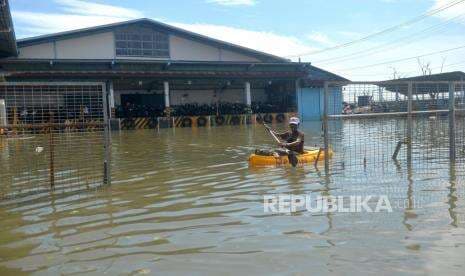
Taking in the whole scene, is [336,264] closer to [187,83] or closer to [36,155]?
[36,155]

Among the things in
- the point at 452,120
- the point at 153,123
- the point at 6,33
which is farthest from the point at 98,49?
the point at 452,120

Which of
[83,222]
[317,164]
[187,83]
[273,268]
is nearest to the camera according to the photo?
[273,268]

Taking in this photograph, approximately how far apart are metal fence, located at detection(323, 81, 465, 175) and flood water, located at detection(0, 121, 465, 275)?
982mm

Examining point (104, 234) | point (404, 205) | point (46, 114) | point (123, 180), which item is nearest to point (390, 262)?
point (404, 205)

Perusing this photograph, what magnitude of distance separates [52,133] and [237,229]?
13.6ft

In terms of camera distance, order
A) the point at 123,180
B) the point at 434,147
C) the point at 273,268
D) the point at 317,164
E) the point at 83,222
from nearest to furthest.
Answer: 1. the point at 273,268
2. the point at 83,222
3. the point at 123,180
4. the point at 317,164
5. the point at 434,147

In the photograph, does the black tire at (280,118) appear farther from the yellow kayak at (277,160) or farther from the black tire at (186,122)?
the yellow kayak at (277,160)

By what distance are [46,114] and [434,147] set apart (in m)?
8.55

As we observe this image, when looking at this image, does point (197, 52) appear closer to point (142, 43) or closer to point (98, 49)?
point (142, 43)

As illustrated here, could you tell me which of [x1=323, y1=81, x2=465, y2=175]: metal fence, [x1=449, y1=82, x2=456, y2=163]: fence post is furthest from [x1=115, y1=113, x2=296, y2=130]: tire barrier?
[x1=449, y1=82, x2=456, y2=163]: fence post

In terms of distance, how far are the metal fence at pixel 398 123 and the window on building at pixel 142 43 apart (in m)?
31.6

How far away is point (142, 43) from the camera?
41.8 m

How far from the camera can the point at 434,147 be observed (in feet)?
39.5

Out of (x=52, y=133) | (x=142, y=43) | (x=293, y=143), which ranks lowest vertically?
(x=293, y=143)
